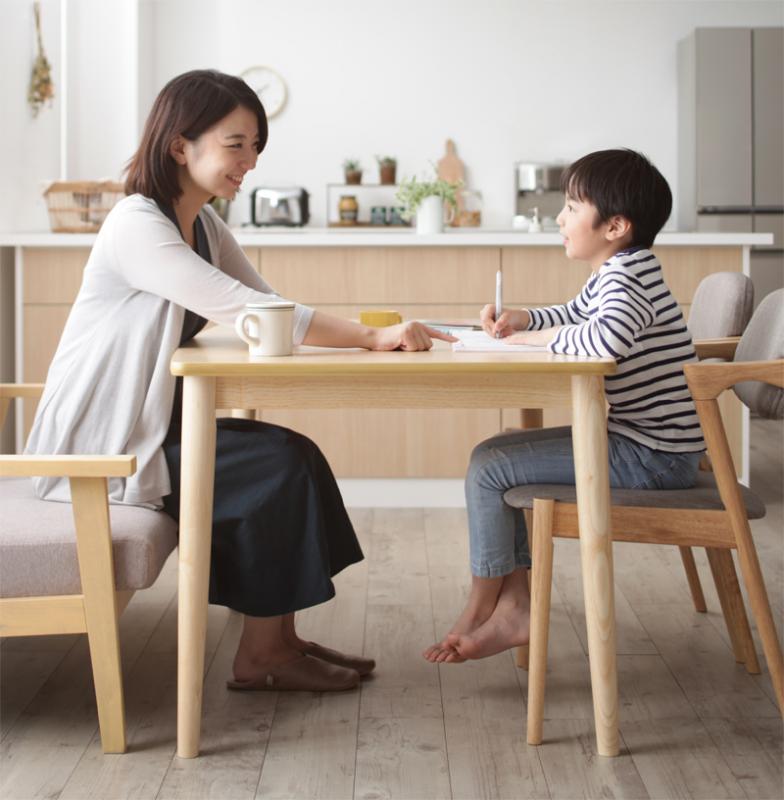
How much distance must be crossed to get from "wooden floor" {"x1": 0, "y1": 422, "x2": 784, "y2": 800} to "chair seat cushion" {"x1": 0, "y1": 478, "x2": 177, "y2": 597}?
304 mm

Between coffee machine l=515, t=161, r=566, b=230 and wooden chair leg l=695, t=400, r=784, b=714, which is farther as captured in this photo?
coffee machine l=515, t=161, r=566, b=230

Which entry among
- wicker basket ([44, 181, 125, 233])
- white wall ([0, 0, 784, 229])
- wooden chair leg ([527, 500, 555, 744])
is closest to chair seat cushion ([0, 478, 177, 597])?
wooden chair leg ([527, 500, 555, 744])

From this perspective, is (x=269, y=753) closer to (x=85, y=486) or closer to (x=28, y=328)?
(x=85, y=486)

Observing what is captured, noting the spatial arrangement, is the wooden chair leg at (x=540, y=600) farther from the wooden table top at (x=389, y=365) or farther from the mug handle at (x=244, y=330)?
the mug handle at (x=244, y=330)

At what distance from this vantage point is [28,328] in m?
3.78

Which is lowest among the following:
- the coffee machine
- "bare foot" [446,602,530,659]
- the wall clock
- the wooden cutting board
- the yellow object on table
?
"bare foot" [446,602,530,659]

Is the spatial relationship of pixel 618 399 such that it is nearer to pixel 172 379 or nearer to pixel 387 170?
pixel 172 379

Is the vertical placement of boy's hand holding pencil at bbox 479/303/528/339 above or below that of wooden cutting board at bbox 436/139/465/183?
below

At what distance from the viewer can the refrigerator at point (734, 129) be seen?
5789 mm

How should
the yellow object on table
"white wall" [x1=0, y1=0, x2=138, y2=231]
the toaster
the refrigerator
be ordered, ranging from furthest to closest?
the refrigerator → the toaster → "white wall" [x1=0, y1=0, x2=138, y2=231] → the yellow object on table

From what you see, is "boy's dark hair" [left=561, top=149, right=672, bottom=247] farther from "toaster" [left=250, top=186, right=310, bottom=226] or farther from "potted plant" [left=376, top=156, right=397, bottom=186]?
"potted plant" [left=376, top=156, right=397, bottom=186]

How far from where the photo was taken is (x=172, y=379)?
6.50ft

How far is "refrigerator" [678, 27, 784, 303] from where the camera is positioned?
5789 millimetres

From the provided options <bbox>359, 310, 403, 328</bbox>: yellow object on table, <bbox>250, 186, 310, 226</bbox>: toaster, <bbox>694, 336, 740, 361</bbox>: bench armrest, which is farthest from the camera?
<bbox>250, 186, 310, 226</bbox>: toaster
